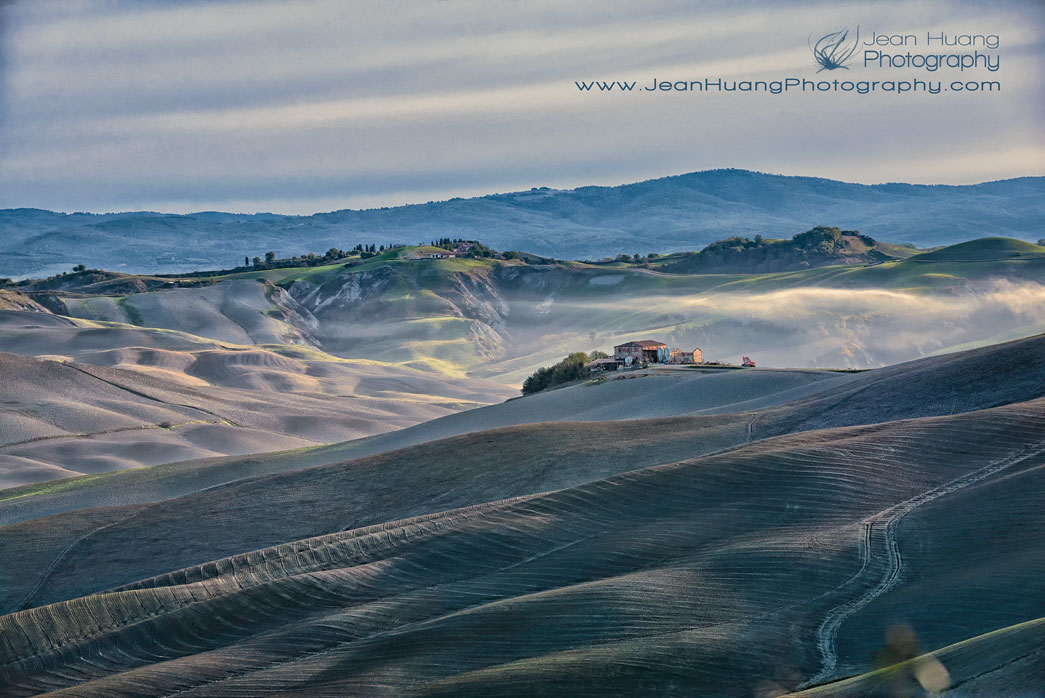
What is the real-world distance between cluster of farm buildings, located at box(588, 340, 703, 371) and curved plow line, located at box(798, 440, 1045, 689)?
60.0 meters

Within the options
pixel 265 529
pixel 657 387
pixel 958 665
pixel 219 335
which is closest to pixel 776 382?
pixel 657 387

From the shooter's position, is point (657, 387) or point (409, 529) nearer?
point (409, 529)

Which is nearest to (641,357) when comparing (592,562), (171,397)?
(171,397)

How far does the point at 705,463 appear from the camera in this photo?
31719mm

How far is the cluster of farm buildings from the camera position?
293 ft

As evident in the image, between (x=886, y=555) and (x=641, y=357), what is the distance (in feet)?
227

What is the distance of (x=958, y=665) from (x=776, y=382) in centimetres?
5443

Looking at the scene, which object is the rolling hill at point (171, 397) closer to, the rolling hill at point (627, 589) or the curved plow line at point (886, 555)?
the rolling hill at point (627, 589)

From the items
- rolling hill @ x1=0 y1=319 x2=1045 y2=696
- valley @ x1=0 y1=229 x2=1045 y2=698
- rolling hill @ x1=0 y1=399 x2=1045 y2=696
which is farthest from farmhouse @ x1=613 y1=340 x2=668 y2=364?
rolling hill @ x1=0 y1=399 x2=1045 y2=696

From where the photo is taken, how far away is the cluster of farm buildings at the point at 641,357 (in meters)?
89.2

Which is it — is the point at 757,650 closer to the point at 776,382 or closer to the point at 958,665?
the point at 958,665

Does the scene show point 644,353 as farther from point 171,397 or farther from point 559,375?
point 171,397

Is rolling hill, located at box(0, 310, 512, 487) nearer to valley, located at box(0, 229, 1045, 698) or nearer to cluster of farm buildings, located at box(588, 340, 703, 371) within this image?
valley, located at box(0, 229, 1045, 698)

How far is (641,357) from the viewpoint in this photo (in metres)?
92.9
